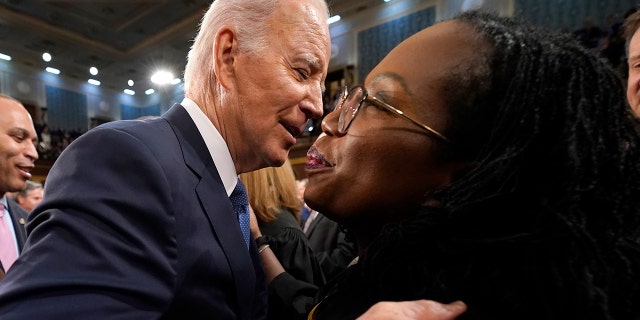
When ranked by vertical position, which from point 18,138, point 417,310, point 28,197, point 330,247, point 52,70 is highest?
point 52,70

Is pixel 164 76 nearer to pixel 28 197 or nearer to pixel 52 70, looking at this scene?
pixel 52 70

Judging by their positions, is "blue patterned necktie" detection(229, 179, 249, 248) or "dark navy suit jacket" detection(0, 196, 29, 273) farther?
"dark navy suit jacket" detection(0, 196, 29, 273)

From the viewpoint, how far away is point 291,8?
1227mm

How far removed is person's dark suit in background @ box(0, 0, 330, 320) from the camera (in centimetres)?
72

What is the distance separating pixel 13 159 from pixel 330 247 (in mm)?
2066

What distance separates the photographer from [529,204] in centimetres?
67

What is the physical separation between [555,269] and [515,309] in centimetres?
8

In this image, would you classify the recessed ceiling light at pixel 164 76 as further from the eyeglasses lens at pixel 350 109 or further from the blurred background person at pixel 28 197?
the eyeglasses lens at pixel 350 109

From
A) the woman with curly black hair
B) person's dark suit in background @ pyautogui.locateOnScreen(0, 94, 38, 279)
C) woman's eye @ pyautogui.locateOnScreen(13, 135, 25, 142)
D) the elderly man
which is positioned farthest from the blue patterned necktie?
woman's eye @ pyautogui.locateOnScreen(13, 135, 25, 142)

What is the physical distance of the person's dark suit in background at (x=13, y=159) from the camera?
2.66m

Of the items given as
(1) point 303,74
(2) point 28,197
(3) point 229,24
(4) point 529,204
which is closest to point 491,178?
(4) point 529,204

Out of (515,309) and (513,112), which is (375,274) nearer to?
(515,309)

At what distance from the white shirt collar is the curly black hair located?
55 cm

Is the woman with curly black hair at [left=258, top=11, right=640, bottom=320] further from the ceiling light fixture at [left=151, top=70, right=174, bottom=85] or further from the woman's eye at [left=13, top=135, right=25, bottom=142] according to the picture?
the ceiling light fixture at [left=151, top=70, right=174, bottom=85]
